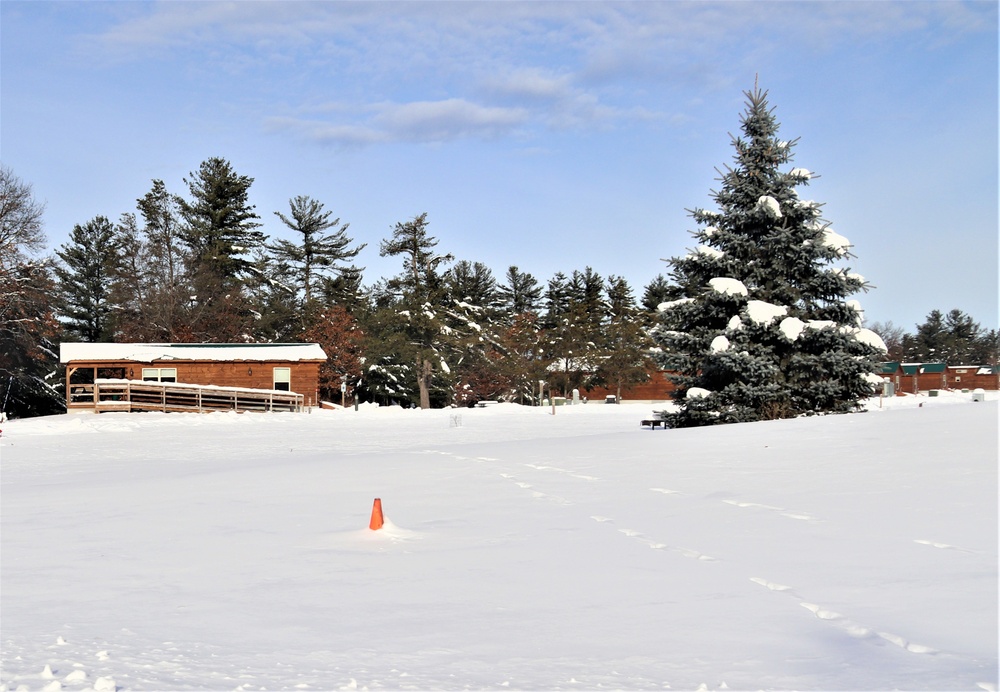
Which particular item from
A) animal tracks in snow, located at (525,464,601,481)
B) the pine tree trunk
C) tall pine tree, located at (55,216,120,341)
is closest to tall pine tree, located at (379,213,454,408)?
the pine tree trunk

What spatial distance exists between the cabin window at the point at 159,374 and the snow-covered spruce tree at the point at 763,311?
28.1 metres

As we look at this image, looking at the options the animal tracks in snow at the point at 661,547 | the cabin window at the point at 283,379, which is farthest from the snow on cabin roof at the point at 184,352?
the animal tracks in snow at the point at 661,547

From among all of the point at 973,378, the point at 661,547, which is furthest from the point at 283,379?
the point at 973,378

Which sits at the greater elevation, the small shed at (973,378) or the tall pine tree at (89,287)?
the tall pine tree at (89,287)

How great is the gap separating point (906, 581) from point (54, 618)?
6510 millimetres

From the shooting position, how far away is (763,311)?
24500mm

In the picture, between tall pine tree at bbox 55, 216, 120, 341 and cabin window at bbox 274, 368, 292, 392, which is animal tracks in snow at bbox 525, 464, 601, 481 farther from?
tall pine tree at bbox 55, 216, 120, 341

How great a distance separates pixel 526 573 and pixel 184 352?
4092 cm

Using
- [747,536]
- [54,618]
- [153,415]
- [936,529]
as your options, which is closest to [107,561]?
[54,618]

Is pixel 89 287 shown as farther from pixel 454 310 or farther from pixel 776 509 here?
pixel 776 509

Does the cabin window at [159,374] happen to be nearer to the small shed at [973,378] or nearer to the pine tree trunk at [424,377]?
the pine tree trunk at [424,377]

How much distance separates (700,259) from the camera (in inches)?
1016

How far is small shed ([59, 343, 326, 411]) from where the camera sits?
1700 inches

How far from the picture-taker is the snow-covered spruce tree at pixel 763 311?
81.5ft
